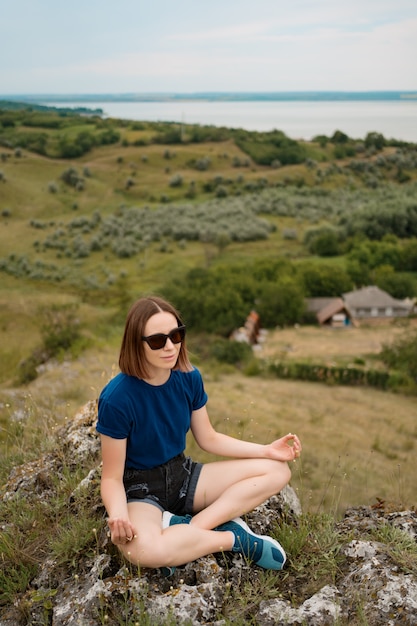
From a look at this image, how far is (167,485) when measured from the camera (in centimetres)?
343

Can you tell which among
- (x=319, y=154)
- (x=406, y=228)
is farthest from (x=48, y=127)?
(x=406, y=228)

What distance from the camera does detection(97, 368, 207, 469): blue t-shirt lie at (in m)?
3.18

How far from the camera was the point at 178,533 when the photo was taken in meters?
3.02

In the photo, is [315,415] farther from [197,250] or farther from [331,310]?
[197,250]

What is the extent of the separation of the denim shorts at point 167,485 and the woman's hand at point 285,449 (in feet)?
1.61

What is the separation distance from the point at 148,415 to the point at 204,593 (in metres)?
1.01

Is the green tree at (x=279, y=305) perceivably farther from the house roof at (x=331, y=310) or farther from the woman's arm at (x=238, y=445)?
the woman's arm at (x=238, y=445)

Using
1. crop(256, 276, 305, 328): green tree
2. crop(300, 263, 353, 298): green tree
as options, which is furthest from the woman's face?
crop(300, 263, 353, 298): green tree

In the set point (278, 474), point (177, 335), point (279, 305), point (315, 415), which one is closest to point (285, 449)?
point (278, 474)

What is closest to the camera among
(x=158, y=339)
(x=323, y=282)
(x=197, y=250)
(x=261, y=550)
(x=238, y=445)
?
(x=261, y=550)

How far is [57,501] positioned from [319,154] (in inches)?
3867

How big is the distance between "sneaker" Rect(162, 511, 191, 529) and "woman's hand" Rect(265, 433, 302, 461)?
26.2 inches

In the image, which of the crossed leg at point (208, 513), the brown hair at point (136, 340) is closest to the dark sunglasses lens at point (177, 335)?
the brown hair at point (136, 340)

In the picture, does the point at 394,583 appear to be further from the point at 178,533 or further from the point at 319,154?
the point at 319,154
